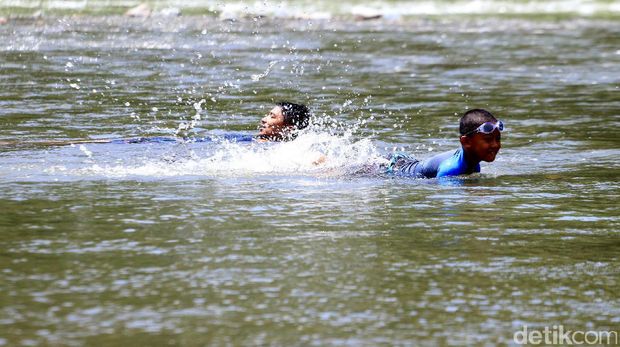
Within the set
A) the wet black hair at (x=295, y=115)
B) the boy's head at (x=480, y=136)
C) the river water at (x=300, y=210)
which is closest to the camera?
the river water at (x=300, y=210)

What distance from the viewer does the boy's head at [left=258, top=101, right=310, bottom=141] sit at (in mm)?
13703

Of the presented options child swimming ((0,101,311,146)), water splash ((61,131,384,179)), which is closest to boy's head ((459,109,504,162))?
water splash ((61,131,384,179))

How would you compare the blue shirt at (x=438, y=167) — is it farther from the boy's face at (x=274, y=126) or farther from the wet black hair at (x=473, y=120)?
the boy's face at (x=274, y=126)

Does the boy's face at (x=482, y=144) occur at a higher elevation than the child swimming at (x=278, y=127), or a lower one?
lower

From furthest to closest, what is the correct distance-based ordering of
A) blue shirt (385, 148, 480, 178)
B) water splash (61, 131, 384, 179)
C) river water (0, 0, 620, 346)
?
water splash (61, 131, 384, 179)
blue shirt (385, 148, 480, 178)
river water (0, 0, 620, 346)

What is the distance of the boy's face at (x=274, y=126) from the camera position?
1369 centimetres

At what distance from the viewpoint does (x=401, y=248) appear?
26.8ft

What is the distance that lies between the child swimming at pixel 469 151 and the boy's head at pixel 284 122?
2.42 m

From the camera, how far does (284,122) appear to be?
1380cm

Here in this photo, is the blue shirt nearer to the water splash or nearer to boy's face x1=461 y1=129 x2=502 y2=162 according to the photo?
boy's face x1=461 y1=129 x2=502 y2=162

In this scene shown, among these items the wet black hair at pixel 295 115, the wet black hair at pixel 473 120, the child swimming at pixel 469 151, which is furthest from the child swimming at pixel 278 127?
the wet black hair at pixel 473 120

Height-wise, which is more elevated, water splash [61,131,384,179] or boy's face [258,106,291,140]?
boy's face [258,106,291,140]

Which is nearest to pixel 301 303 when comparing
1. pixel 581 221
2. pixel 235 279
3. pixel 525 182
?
pixel 235 279

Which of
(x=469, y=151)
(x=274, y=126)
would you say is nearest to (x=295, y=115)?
(x=274, y=126)
